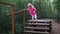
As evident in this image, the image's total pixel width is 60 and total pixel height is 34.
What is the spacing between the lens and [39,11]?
1139cm

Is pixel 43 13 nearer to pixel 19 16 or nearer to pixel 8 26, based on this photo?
pixel 19 16

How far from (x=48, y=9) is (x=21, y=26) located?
5678 mm

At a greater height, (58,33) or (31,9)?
(31,9)

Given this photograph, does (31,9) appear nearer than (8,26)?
No

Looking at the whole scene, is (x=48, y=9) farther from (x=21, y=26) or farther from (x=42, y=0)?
(x=21, y=26)

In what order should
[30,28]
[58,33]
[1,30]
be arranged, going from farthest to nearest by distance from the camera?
[58,33] → [30,28] → [1,30]

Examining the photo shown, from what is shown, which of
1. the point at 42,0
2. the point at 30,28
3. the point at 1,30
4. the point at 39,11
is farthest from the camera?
the point at 42,0

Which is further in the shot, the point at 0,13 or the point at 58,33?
the point at 58,33

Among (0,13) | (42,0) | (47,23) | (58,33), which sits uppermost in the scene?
(42,0)

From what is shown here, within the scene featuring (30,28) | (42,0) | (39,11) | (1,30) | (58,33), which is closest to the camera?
(1,30)

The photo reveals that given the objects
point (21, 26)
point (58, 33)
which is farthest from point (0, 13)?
point (58, 33)

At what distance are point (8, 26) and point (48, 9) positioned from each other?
642 centimetres

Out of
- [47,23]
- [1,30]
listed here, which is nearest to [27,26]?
[47,23]

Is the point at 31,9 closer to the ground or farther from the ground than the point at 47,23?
farther from the ground
